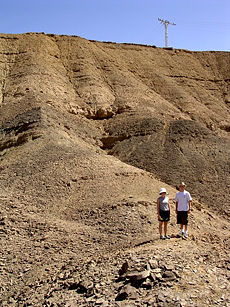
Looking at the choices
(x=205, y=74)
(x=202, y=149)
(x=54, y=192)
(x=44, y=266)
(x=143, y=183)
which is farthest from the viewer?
(x=205, y=74)

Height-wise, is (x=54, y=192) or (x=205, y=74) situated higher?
(x=205, y=74)

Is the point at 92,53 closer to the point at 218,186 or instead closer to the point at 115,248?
the point at 218,186

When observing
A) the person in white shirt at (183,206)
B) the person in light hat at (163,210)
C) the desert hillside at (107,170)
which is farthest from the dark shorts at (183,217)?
the desert hillside at (107,170)

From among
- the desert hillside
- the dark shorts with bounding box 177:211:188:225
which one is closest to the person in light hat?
the dark shorts with bounding box 177:211:188:225

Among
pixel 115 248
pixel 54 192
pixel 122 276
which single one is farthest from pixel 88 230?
pixel 122 276

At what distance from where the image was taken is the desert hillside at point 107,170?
692cm

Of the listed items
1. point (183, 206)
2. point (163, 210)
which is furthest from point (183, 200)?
point (163, 210)

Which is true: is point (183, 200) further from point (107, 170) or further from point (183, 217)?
point (107, 170)

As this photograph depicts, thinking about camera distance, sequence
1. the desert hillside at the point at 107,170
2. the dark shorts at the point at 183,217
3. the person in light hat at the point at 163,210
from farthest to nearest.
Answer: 1. the dark shorts at the point at 183,217
2. the person in light hat at the point at 163,210
3. the desert hillside at the point at 107,170

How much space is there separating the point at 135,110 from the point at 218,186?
7989 millimetres

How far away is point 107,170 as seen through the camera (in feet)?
46.6

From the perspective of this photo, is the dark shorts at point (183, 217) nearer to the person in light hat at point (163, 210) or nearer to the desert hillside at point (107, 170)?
the person in light hat at point (163, 210)

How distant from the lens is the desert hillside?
272 inches

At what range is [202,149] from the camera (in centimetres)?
1880
